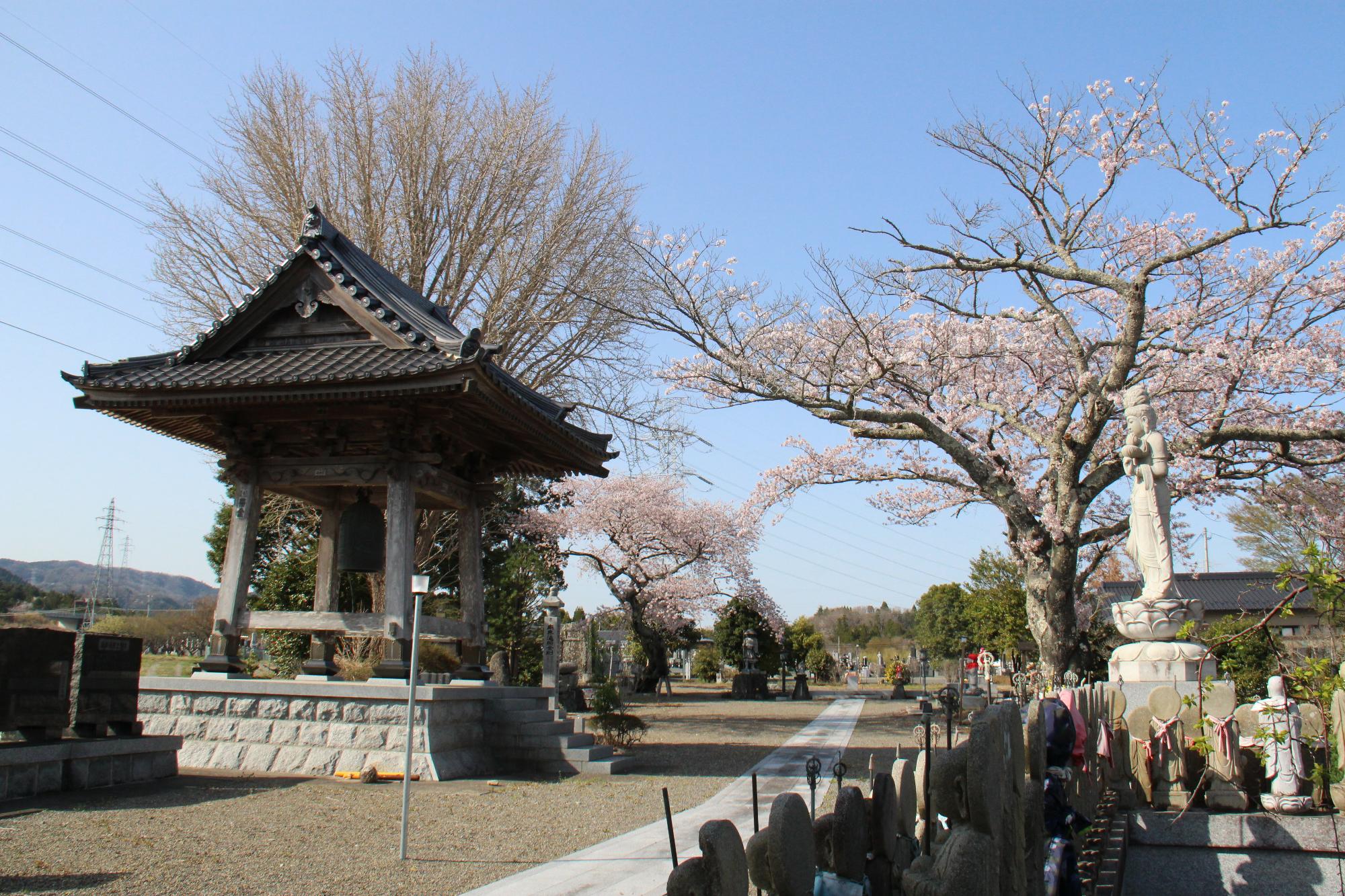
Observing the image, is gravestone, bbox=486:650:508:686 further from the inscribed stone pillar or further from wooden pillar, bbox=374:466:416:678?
wooden pillar, bbox=374:466:416:678

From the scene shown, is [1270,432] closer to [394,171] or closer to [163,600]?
[394,171]

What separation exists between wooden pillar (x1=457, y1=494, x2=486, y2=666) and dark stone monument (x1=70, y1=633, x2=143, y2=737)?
403 centimetres

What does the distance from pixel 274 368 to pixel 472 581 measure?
385 cm

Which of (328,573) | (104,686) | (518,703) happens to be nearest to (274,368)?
(328,573)

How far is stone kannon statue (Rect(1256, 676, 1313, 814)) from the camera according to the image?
627 centimetres

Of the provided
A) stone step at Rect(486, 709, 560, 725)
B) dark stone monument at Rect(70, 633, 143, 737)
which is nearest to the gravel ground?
dark stone monument at Rect(70, 633, 143, 737)

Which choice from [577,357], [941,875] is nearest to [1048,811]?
[941,875]

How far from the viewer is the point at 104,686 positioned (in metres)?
9.39

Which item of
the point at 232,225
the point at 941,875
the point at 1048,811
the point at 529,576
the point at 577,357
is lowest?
the point at 1048,811

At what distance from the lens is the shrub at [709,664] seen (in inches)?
1790

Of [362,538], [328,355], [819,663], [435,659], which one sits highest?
[328,355]

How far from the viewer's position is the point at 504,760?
39.7ft

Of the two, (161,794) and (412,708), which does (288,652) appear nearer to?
(161,794)

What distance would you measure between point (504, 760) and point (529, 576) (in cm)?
1216
